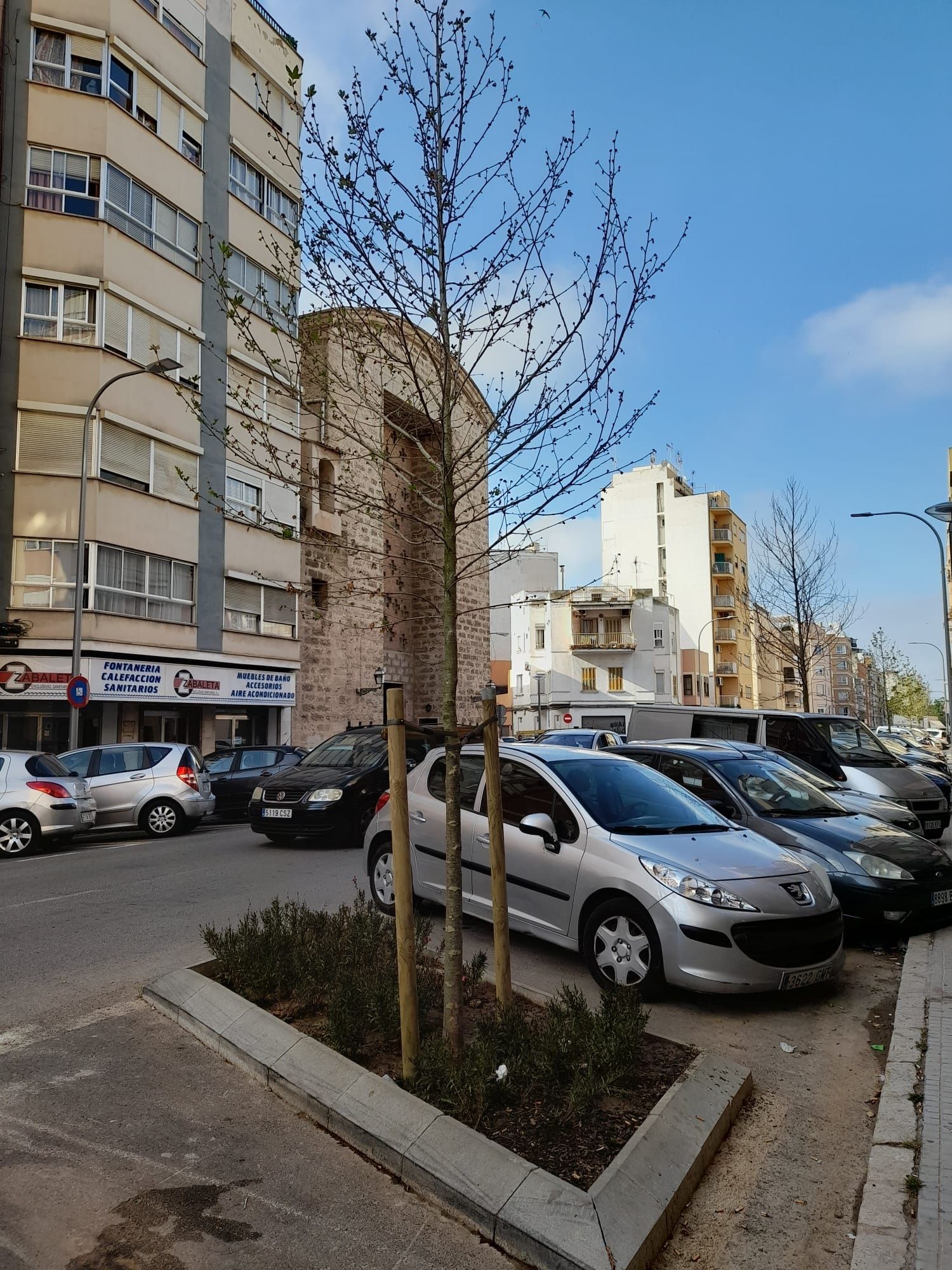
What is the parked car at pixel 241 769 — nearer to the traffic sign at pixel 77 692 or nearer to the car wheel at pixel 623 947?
the traffic sign at pixel 77 692

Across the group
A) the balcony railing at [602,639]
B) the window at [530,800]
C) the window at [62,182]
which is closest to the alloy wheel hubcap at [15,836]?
the window at [530,800]

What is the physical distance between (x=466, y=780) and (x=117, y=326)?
19522 millimetres

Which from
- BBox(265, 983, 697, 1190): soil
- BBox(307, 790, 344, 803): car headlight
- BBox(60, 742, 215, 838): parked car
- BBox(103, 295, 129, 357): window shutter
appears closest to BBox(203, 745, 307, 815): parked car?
BBox(60, 742, 215, 838): parked car

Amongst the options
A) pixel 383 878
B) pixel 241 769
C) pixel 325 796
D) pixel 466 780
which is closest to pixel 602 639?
pixel 241 769

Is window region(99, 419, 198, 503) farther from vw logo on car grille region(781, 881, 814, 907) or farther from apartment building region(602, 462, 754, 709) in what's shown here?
apartment building region(602, 462, 754, 709)

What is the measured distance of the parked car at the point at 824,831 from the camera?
25.2 ft

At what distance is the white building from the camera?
2788 inches

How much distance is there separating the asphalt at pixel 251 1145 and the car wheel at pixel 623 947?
216 millimetres

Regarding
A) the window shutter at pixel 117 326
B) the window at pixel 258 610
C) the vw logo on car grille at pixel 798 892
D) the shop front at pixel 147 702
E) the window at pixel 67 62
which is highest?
the window at pixel 67 62

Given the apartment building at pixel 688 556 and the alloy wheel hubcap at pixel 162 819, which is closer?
the alloy wheel hubcap at pixel 162 819

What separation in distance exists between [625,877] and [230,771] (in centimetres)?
1484

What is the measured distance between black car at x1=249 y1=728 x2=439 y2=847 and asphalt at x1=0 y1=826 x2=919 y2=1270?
6.20 metres


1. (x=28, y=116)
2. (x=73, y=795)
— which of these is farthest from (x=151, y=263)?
(x=73, y=795)

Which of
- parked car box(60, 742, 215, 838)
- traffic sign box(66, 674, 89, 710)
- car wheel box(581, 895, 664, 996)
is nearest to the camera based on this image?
car wheel box(581, 895, 664, 996)
